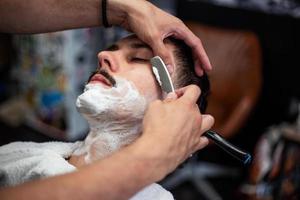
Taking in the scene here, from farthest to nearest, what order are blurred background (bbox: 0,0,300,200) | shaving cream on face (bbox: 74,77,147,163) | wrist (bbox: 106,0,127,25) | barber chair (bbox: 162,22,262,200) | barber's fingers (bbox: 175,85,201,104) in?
1. barber chair (bbox: 162,22,262,200)
2. blurred background (bbox: 0,0,300,200)
3. wrist (bbox: 106,0,127,25)
4. shaving cream on face (bbox: 74,77,147,163)
5. barber's fingers (bbox: 175,85,201,104)

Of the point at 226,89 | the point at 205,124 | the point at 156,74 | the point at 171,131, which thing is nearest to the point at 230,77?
the point at 226,89

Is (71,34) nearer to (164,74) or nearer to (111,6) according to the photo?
(111,6)

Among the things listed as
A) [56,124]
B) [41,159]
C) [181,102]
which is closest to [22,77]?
[56,124]

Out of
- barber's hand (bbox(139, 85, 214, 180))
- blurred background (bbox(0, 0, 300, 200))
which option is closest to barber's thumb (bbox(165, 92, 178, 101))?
barber's hand (bbox(139, 85, 214, 180))

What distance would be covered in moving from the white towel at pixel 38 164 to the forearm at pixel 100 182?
0.85 feet

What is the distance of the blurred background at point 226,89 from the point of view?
2.03 meters

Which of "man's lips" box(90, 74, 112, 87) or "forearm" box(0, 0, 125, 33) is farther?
"forearm" box(0, 0, 125, 33)

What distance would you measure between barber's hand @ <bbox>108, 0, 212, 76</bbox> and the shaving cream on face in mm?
122

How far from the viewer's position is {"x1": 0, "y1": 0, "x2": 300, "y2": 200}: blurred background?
2.03m

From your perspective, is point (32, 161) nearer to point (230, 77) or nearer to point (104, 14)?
point (104, 14)

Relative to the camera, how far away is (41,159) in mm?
1024

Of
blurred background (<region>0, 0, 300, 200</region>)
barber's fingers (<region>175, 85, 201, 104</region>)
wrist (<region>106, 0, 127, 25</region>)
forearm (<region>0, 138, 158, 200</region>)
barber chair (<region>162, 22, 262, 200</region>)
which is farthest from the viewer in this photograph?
barber chair (<region>162, 22, 262, 200</region>)

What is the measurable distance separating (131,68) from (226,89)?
1.41 meters

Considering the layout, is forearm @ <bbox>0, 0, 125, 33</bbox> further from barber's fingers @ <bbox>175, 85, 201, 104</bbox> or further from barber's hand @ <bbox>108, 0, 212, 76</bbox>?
barber's fingers @ <bbox>175, 85, 201, 104</bbox>
